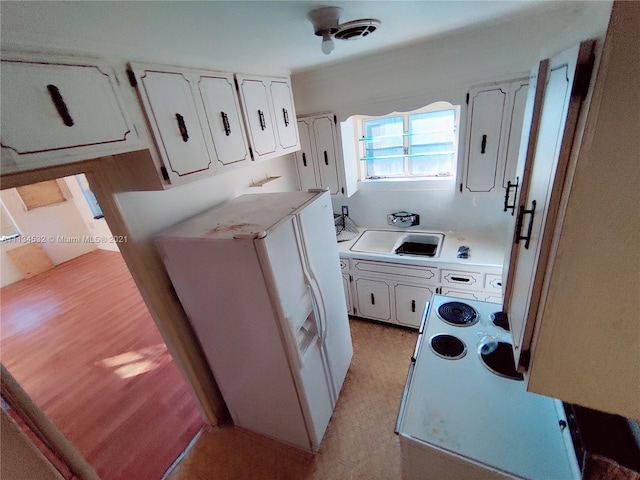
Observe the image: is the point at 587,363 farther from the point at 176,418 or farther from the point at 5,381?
the point at 176,418

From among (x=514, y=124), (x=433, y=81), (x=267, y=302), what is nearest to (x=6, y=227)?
(x=267, y=302)

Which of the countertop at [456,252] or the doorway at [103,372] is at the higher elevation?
the countertop at [456,252]

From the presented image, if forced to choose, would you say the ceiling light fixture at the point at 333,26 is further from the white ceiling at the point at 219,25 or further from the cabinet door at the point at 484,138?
the cabinet door at the point at 484,138

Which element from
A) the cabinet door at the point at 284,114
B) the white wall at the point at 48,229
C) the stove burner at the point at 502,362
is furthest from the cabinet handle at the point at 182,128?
the white wall at the point at 48,229

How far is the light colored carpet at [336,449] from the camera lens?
1.67m

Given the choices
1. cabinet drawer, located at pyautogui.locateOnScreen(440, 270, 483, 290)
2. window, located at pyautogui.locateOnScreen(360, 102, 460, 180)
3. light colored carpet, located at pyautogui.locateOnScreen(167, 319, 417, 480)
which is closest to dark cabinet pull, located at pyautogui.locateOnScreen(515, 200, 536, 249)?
cabinet drawer, located at pyautogui.locateOnScreen(440, 270, 483, 290)

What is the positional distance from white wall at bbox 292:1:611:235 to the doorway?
2.52 meters

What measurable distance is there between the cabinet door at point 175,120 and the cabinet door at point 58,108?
5.8 inches

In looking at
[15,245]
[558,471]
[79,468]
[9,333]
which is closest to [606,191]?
[558,471]

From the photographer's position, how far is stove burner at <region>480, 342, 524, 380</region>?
1213mm

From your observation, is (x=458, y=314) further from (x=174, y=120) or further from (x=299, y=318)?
(x=174, y=120)

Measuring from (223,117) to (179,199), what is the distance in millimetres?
548

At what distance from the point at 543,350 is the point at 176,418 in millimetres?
2447

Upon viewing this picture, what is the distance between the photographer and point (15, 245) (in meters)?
4.57
